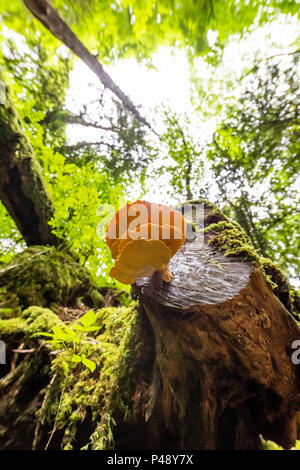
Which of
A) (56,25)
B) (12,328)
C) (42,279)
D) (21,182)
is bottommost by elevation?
(12,328)

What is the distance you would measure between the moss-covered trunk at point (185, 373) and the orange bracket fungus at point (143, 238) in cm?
22

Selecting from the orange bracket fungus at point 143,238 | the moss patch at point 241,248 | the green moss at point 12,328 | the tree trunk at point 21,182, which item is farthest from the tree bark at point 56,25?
the green moss at point 12,328

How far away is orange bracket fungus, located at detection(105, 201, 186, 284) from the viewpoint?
0.87m

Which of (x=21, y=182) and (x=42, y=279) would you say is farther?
(x=21, y=182)

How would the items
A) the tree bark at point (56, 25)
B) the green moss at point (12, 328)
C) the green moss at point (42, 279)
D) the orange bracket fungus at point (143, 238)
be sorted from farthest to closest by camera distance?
the green moss at point (42, 279) → the tree bark at point (56, 25) → the green moss at point (12, 328) → the orange bracket fungus at point (143, 238)

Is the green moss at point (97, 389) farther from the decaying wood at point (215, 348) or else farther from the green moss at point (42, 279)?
the green moss at point (42, 279)

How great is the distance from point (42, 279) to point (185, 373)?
263 cm

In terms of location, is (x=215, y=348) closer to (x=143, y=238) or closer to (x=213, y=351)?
(x=213, y=351)

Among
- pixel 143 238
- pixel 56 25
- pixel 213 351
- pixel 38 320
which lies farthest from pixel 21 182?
pixel 213 351

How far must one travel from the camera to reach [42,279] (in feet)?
9.89

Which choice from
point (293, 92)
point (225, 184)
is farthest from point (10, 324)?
point (293, 92)

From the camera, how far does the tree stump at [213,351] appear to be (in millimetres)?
1012

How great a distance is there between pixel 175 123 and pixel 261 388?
722 centimetres

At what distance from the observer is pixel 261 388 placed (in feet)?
4.17
